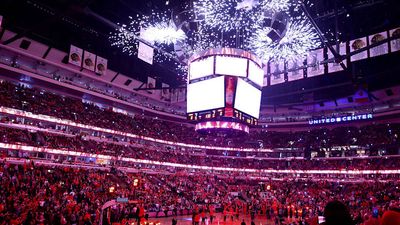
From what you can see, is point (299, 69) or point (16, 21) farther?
point (16, 21)

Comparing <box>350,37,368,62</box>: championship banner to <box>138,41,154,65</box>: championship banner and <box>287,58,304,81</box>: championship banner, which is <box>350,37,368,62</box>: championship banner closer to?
<box>287,58,304,81</box>: championship banner

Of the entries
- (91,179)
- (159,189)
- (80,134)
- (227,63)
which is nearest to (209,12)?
(227,63)

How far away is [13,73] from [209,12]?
81.1ft

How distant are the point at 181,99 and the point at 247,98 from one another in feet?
97.7

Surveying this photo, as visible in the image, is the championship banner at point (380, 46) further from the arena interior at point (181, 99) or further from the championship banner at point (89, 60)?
the championship banner at point (89, 60)

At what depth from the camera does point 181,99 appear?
1855 inches

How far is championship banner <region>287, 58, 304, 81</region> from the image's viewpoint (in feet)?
69.3

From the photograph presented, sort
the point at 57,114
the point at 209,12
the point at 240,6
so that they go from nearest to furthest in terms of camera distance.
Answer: the point at 240,6
the point at 209,12
the point at 57,114

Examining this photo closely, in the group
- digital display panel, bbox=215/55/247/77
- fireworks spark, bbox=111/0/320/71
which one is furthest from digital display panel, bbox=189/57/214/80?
fireworks spark, bbox=111/0/320/71

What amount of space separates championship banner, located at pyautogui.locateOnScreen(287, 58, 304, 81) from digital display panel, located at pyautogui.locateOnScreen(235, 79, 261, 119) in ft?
13.5

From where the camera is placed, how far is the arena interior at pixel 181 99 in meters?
16.7

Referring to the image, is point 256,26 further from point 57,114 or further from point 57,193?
point 57,114

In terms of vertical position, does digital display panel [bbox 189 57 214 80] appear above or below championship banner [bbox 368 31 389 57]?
below

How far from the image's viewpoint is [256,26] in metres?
18.4
